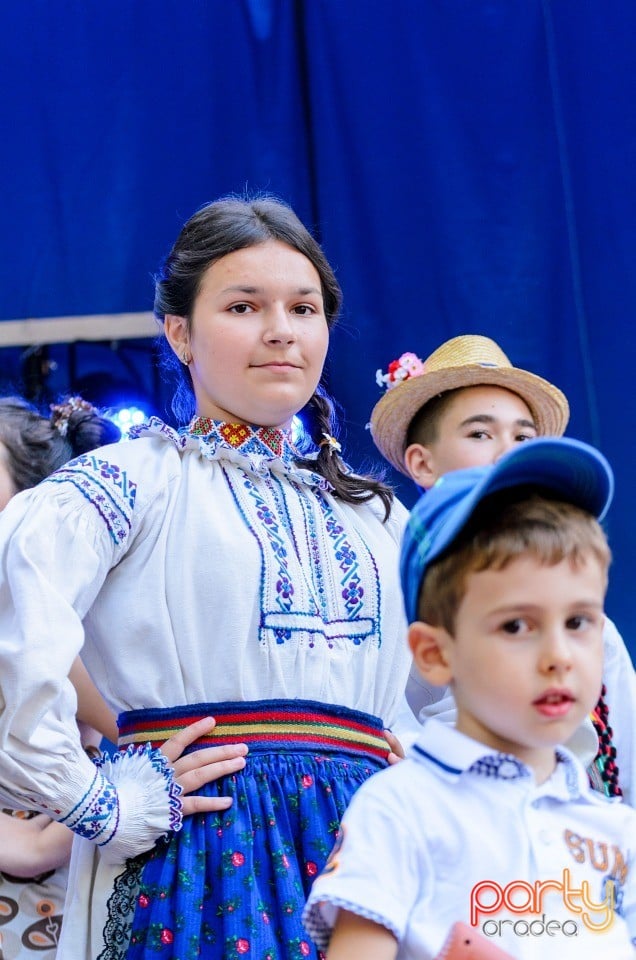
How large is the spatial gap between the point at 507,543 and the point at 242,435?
99 cm

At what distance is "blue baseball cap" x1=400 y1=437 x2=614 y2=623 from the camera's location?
1.47 meters

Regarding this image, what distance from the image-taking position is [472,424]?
2.54 meters

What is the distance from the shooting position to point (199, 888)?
1.95m

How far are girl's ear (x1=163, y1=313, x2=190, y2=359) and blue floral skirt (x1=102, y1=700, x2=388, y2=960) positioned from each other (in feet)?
2.30

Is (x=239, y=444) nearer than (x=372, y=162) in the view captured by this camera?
Yes

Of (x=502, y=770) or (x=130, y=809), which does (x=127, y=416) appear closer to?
(x=130, y=809)

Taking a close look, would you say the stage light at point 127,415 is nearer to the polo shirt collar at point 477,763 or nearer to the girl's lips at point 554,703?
the polo shirt collar at point 477,763

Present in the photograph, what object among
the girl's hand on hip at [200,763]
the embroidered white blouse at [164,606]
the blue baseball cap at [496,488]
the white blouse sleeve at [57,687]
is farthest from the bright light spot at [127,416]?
the blue baseball cap at [496,488]

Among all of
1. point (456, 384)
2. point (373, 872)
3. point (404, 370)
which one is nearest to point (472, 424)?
point (456, 384)

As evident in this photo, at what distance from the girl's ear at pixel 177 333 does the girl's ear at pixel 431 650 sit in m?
1.09

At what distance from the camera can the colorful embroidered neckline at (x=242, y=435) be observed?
2367mm

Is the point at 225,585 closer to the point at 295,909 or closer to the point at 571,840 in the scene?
the point at 295,909

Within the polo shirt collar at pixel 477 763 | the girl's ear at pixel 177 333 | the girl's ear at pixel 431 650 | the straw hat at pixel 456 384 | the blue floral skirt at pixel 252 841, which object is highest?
the girl's ear at pixel 177 333

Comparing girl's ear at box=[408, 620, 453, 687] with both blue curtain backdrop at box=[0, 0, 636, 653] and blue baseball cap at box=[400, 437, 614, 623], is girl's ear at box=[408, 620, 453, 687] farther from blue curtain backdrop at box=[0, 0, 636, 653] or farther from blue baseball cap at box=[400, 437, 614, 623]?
blue curtain backdrop at box=[0, 0, 636, 653]
